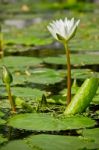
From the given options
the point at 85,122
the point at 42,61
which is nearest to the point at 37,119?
the point at 85,122

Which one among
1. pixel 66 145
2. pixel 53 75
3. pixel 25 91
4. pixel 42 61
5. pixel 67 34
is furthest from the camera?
pixel 42 61

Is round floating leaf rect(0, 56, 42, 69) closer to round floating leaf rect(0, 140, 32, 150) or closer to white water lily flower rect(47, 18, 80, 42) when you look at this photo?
white water lily flower rect(47, 18, 80, 42)

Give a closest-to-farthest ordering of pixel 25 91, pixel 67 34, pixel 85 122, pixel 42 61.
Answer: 1. pixel 85 122
2. pixel 67 34
3. pixel 25 91
4. pixel 42 61

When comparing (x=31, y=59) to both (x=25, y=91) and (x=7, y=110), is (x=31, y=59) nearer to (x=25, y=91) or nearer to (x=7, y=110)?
(x=25, y=91)

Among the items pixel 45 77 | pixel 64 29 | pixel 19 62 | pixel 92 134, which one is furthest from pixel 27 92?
pixel 19 62

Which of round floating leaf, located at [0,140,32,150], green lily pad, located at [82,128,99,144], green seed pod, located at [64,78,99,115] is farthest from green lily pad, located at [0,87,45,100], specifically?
round floating leaf, located at [0,140,32,150]

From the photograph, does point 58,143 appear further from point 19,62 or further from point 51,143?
point 19,62

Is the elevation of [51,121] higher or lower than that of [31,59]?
lower
